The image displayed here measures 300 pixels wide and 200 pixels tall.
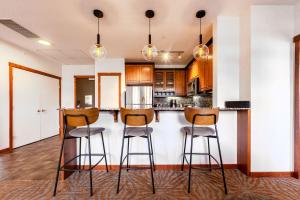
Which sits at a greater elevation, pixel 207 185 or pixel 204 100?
pixel 204 100

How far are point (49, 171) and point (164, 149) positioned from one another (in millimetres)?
1853

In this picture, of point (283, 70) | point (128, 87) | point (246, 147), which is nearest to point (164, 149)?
point (246, 147)

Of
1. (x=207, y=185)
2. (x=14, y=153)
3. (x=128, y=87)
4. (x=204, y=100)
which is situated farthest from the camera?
(x=128, y=87)

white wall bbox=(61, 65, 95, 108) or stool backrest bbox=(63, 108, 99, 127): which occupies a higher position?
white wall bbox=(61, 65, 95, 108)

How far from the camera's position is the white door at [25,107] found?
377 centimetres

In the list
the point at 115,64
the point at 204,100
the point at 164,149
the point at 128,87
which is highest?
the point at 115,64

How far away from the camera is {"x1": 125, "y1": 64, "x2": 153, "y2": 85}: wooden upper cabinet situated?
489 centimetres

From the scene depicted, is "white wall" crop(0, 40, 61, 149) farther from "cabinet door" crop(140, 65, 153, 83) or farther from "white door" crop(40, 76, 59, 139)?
"cabinet door" crop(140, 65, 153, 83)

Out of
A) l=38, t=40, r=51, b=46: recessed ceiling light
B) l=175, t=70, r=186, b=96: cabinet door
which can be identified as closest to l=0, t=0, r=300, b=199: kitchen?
l=38, t=40, r=51, b=46: recessed ceiling light

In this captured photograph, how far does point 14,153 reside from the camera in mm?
3445

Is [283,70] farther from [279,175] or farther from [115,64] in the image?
[115,64]

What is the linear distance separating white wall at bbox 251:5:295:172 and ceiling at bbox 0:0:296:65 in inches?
10.0

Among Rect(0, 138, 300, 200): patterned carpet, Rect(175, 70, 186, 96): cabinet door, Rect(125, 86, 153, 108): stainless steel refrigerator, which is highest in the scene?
Rect(175, 70, 186, 96): cabinet door

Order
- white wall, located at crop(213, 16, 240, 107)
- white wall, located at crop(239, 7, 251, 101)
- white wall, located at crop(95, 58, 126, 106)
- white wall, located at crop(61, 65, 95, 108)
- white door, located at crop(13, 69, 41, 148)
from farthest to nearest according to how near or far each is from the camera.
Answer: white wall, located at crop(61, 65, 95, 108) → white wall, located at crop(95, 58, 126, 106) → white door, located at crop(13, 69, 41, 148) → white wall, located at crop(213, 16, 240, 107) → white wall, located at crop(239, 7, 251, 101)
